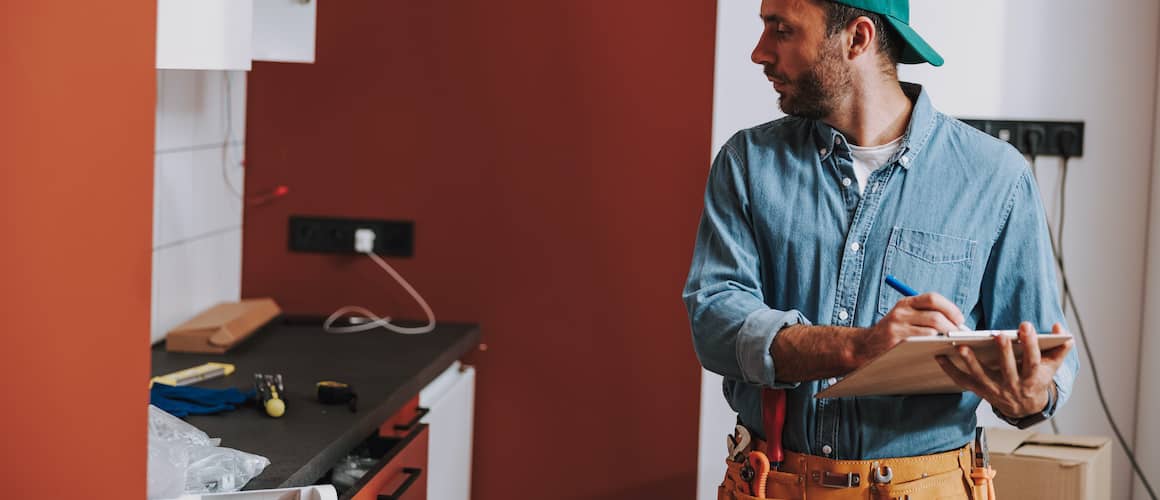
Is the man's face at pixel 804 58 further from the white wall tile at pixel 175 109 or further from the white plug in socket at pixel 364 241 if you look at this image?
the white plug in socket at pixel 364 241

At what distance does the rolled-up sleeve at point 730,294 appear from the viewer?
5.70 ft

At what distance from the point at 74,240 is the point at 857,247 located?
1.07 metres

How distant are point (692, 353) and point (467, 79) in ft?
2.97

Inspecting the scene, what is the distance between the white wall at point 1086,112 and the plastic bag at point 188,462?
1.34 m

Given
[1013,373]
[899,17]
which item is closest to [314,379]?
[899,17]

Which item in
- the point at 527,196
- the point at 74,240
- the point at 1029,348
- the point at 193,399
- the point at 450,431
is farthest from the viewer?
the point at 527,196

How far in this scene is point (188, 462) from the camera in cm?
188

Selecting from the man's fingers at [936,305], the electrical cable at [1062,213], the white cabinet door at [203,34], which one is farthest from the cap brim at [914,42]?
the electrical cable at [1062,213]

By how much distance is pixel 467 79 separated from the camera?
3.36m

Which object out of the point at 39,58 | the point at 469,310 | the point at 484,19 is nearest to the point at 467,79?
the point at 484,19

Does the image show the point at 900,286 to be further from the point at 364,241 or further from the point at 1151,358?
the point at 364,241

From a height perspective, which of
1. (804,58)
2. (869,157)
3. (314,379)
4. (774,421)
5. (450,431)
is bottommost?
(450,431)

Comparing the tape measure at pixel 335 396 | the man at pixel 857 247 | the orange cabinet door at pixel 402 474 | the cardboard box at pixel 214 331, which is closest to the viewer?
the man at pixel 857 247

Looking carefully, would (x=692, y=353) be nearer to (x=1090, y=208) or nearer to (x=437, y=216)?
(x=437, y=216)
